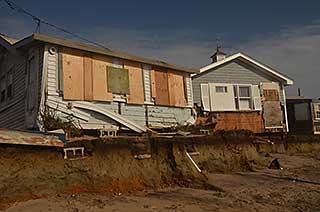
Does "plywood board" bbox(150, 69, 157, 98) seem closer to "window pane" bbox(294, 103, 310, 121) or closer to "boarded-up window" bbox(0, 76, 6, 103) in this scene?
"boarded-up window" bbox(0, 76, 6, 103)

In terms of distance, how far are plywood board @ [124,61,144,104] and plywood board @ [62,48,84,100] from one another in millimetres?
2172

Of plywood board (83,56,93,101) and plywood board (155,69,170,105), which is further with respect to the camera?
plywood board (155,69,170,105)

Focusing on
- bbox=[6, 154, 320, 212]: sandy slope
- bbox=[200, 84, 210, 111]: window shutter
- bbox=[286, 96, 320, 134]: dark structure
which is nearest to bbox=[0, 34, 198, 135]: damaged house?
bbox=[200, 84, 210, 111]: window shutter

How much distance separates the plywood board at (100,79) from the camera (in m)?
13.2

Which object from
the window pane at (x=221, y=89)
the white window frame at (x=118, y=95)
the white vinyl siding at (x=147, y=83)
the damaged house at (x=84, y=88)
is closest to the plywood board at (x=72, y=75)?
the damaged house at (x=84, y=88)

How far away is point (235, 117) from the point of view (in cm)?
1928

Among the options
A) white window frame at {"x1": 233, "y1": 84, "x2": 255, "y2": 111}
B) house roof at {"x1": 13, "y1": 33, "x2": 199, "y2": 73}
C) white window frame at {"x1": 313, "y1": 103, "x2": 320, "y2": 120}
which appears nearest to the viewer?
house roof at {"x1": 13, "y1": 33, "x2": 199, "y2": 73}

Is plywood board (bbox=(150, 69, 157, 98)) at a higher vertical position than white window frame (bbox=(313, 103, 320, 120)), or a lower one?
higher

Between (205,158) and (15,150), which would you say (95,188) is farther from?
(205,158)

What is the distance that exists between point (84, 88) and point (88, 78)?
1.46 feet

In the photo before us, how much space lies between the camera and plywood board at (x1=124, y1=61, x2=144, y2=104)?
14.4 m

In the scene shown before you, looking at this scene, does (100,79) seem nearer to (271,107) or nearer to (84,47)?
(84,47)

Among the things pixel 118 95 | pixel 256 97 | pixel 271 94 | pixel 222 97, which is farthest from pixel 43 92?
pixel 271 94

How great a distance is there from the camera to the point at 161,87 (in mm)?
15633
